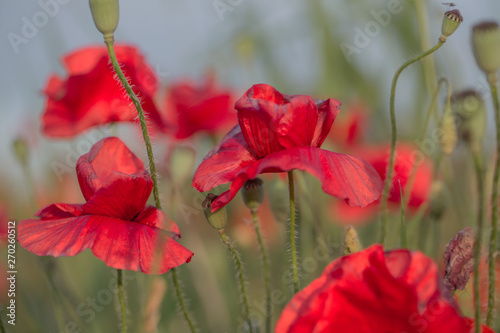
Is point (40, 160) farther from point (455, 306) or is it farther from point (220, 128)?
point (455, 306)

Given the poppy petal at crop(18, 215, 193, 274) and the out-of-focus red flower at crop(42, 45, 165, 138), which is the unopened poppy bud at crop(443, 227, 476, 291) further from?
the out-of-focus red flower at crop(42, 45, 165, 138)

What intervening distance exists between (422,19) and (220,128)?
49cm

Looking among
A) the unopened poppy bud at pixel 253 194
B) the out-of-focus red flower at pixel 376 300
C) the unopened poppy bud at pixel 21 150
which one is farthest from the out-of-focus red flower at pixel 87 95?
the out-of-focus red flower at pixel 376 300

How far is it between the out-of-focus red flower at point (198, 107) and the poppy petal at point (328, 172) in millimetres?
681

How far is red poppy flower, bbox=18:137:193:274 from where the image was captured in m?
0.52

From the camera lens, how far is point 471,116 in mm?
523

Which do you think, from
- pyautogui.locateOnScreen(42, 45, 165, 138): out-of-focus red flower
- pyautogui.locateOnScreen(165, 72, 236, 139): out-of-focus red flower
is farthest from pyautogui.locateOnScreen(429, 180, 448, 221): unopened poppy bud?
pyautogui.locateOnScreen(165, 72, 236, 139): out-of-focus red flower

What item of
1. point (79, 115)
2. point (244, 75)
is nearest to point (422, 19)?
point (244, 75)

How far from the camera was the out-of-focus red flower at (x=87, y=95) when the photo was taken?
96 cm

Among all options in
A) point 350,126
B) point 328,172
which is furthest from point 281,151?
point 350,126

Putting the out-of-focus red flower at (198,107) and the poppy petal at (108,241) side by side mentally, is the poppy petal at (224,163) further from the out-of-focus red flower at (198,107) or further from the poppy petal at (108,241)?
the out-of-focus red flower at (198,107)

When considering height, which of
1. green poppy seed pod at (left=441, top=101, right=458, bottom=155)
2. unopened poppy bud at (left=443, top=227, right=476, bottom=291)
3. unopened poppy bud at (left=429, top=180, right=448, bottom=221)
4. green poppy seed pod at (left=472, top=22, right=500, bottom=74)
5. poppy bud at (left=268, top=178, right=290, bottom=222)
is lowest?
unopened poppy bud at (left=429, top=180, right=448, bottom=221)

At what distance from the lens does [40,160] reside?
1.30m

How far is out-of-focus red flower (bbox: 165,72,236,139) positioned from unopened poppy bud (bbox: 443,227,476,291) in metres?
0.73
